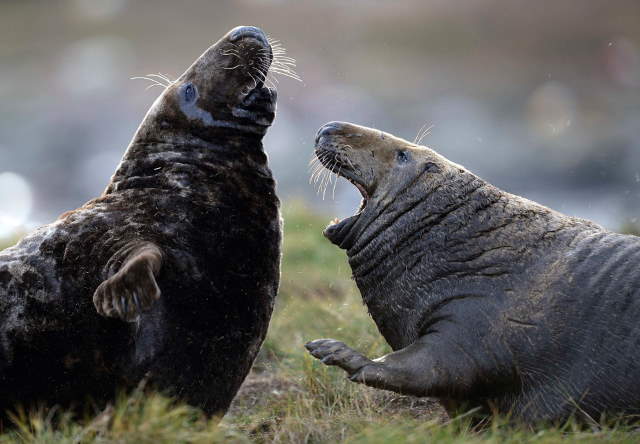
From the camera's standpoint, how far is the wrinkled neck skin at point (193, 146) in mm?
4953

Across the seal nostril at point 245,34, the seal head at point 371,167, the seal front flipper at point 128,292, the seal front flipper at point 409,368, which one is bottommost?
the seal front flipper at point 409,368

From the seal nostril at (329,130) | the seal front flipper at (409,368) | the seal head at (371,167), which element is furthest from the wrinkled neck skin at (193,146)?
the seal front flipper at (409,368)

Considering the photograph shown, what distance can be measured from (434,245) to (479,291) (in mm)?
409

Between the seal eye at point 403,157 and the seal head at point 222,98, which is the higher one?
the seal head at point 222,98

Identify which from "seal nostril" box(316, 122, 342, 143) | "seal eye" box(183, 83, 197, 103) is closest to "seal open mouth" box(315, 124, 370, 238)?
"seal nostril" box(316, 122, 342, 143)

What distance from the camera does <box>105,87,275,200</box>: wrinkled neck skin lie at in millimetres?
4953

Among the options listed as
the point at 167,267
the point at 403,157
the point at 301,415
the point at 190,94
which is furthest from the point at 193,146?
the point at 301,415

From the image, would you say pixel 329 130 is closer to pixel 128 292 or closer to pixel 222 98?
pixel 222 98

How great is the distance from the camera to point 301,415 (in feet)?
16.8

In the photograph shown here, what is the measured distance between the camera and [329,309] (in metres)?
7.41

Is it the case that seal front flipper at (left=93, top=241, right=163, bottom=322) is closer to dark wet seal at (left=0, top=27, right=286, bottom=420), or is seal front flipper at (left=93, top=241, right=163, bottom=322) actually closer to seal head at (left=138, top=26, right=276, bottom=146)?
dark wet seal at (left=0, top=27, right=286, bottom=420)

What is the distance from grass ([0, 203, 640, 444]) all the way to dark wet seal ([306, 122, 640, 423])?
7.4 inches

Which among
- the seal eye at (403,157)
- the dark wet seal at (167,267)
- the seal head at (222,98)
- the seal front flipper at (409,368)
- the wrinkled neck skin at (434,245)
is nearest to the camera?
the dark wet seal at (167,267)

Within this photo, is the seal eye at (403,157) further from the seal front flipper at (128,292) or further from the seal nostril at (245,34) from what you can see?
the seal front flipper at (128,292)
